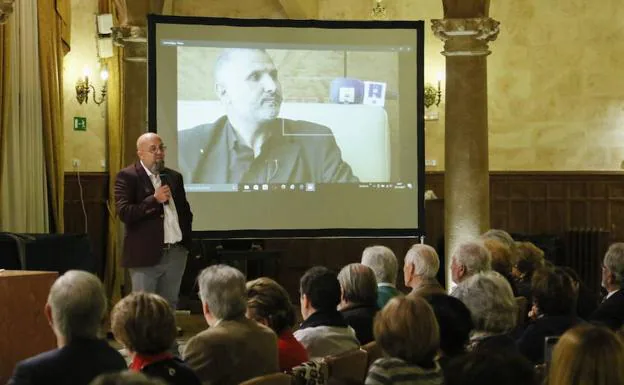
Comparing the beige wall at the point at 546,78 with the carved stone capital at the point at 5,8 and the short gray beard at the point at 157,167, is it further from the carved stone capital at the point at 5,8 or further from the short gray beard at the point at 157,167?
the short gray beard at the point at 157,167

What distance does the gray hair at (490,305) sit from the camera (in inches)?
156

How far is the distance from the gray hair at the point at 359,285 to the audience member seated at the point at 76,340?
1.60m

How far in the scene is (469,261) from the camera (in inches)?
213

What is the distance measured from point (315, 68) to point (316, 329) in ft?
14.5

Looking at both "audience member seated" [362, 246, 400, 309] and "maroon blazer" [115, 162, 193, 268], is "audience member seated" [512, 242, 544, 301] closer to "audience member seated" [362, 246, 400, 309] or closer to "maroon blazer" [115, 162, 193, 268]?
"audience member seated" [362, 246, 400, 309]

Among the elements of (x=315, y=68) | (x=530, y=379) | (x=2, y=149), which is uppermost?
(x=315, y=68)

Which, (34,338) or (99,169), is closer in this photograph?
(34,338)

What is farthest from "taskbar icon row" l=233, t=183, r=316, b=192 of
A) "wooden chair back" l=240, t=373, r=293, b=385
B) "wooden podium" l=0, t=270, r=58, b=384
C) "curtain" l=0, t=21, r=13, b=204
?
"wooden chair back" l=240, t=373, r=293, b=385

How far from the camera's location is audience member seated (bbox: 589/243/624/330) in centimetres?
493

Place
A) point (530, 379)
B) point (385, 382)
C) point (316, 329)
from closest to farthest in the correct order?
point (530, 379) < point (385, 382) < point (316, 329)

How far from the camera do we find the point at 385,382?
3.17 metres

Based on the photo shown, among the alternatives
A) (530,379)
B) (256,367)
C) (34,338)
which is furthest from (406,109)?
(530,379)

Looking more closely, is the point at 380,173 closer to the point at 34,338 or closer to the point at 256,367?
the point at 34,338

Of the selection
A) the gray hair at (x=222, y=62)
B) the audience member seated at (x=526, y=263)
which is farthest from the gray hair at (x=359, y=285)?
the gray hair at (x=222, y=62)
